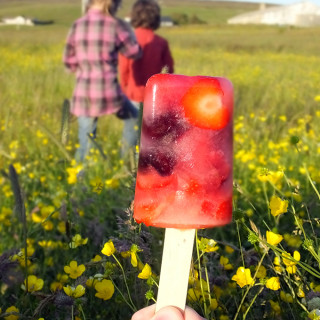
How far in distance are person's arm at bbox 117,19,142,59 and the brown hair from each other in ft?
0.29

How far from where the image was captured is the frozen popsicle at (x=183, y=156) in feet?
2.93

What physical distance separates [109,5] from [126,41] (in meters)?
0.28

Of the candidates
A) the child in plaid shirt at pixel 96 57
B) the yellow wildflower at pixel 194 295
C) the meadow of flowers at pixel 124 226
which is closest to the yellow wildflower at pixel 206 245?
the meadow of flowers at pixel 124 226

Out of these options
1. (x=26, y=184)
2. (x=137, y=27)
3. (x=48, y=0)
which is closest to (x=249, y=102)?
(x=137, y=27)

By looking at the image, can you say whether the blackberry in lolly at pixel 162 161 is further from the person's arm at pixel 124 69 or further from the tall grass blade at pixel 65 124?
the person's arm at pixel 124 69

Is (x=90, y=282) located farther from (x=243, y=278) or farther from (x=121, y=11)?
(x=121, y=11)

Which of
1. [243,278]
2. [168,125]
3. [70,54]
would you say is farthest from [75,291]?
[70,54]

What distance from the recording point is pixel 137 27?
4.38 m

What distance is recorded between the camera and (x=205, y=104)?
0.90 metres

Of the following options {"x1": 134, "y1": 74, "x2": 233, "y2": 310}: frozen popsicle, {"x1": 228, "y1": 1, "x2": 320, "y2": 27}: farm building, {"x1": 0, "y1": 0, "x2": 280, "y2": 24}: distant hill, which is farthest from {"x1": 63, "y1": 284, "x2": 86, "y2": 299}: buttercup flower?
{"x1": 228, "y1": 1, "x2": 320, "y2": 27}: farm building

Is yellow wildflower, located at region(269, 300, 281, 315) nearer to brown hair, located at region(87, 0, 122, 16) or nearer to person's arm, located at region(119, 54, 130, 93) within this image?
brown hair, located at region(87, 0, 122, 16)

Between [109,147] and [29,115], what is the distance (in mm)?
1530

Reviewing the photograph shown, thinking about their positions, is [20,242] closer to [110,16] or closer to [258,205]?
[258,205]

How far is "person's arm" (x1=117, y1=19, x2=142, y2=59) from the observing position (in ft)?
12.3
